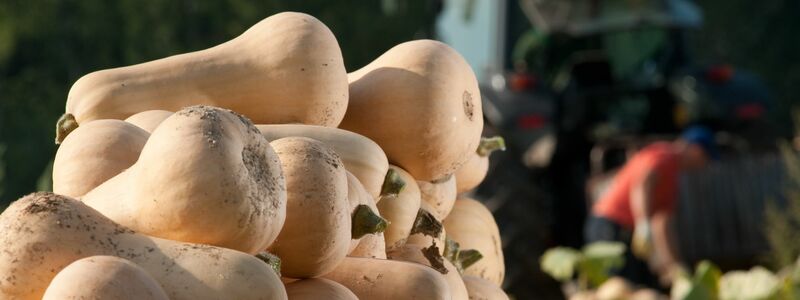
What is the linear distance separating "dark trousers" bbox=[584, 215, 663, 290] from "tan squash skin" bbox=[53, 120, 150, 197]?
6465mm

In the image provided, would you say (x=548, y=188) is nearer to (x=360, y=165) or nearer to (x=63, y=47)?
(x=360, y=165)

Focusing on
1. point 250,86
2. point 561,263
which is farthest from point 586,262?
point 250,86

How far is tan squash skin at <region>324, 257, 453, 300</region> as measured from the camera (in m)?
2.09

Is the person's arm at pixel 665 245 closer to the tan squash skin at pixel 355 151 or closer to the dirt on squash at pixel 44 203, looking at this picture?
the tan squash skin at pixel 355 151

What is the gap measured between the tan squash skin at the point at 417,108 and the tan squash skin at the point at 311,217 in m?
Result: 0.46

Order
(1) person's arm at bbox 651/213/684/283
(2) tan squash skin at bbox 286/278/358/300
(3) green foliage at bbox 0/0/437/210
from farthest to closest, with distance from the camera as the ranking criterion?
1. (3) green foliage at bbox 0/0/437/210
2. (1) person's arm at bbox 651/213/684/283
3. (2) tan squash skin at bbox 286/278/358/300

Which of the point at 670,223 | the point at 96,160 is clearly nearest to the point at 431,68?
the point at 96,160

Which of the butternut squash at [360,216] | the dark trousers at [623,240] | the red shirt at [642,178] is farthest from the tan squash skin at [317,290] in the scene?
the dark trousers at [623,240]

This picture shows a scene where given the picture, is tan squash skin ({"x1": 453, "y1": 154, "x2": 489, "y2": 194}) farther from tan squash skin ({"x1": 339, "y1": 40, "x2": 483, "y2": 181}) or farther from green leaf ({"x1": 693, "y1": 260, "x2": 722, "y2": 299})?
green leaf ({"x1": 693, "y1": 260, "x2": 722, "y2": 299})

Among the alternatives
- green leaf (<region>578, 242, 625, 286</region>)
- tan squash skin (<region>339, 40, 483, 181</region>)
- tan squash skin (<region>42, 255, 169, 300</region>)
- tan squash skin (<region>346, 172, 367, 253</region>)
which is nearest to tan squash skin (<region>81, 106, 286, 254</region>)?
tan squash skin (<region>42, 255, 169, 300</region>)

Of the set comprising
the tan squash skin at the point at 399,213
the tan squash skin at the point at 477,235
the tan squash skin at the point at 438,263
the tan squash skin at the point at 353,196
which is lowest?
the tan squash skin at the point at 477,235

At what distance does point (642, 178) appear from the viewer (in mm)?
8227

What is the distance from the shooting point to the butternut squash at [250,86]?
2.34 m

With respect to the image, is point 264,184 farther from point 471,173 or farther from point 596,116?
point 596,116
